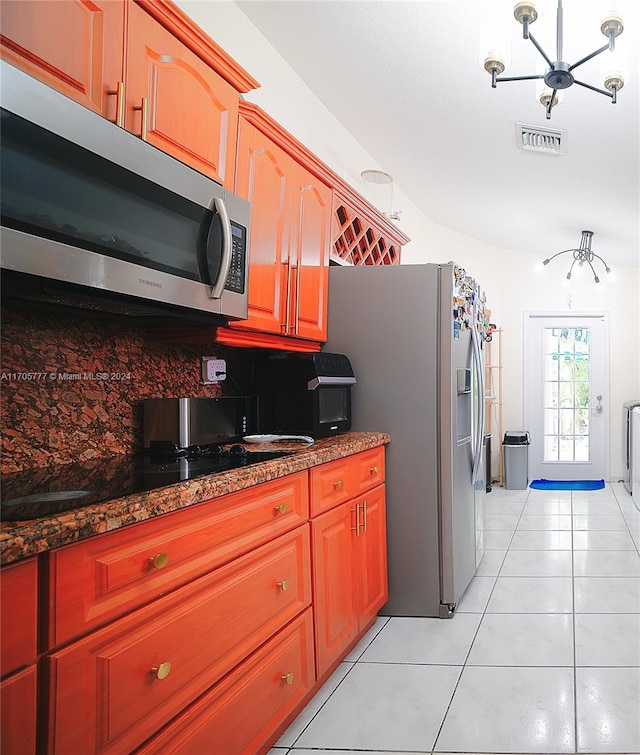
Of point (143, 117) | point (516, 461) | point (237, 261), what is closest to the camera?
point (143, 117)

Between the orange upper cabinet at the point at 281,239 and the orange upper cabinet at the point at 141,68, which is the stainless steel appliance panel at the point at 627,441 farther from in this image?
the orange upper cabinet at the point at 141,68

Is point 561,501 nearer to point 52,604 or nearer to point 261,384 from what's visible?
point 261,384

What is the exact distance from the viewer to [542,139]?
11.1ft

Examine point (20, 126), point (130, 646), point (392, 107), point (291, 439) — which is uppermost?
point (392, 107)

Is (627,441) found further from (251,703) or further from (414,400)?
(251,703)

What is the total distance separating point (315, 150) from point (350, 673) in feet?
9.24

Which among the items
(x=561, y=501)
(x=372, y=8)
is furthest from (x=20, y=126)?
(x=561, y=501)

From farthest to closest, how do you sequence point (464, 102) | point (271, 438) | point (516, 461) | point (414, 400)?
1. point (516, 461)
2. point (464, 102)
3. point (414, 400)
4. point (271, 438)

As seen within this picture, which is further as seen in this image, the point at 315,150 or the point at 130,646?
the point at 315,150

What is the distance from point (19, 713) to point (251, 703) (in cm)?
78

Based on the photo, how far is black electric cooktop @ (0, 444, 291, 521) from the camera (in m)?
1.09

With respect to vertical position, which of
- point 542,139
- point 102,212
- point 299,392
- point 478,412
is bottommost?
point 478,412

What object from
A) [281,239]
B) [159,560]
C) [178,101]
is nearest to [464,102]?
[281,239]

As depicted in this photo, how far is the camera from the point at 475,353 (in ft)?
10.3
